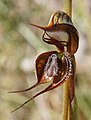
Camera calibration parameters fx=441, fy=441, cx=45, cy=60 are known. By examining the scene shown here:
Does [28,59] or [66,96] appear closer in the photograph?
[66,96]

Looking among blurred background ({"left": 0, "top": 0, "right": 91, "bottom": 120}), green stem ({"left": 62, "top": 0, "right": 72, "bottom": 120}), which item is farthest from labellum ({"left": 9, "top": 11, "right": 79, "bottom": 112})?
blurred background ({"left": 0, "top": 0, "right": 91, "bottom": 120})

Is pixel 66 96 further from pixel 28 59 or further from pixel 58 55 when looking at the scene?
pixel 28 59

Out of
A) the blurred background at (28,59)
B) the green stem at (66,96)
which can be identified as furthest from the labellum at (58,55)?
the blurred background at (28,59)

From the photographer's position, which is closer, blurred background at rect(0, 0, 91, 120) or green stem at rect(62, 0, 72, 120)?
green stem at rect(62, 0, 72, 120)

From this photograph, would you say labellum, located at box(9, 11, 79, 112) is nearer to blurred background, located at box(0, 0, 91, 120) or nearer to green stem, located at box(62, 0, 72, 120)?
green stem, located at box(62, 0, 72, 120)

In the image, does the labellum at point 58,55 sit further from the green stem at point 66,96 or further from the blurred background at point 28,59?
the blurred background at point 28,59

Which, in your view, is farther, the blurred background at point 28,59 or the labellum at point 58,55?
the blurred background at point 28,59

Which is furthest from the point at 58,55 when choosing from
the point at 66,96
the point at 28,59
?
the point at 28,59

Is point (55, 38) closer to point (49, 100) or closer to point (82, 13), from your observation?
point (82, 13)
